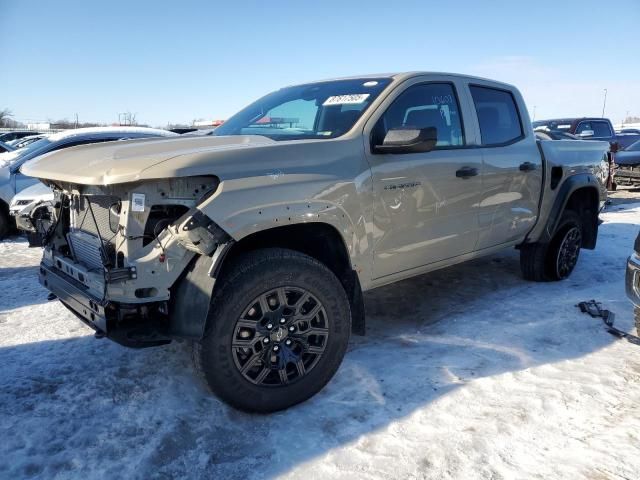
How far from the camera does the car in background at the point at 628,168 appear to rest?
531 inches

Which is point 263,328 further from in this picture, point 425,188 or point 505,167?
point 505,167

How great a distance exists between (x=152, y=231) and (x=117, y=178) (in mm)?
340

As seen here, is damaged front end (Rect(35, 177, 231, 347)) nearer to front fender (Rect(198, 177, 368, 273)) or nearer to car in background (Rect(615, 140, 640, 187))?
front fender (Rect(198, 177, 368, 273))

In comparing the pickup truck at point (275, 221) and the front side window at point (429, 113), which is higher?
the front side window at point (429, 113)

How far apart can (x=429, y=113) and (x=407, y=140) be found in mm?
885

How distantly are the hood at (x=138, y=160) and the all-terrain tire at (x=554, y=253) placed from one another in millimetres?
3355

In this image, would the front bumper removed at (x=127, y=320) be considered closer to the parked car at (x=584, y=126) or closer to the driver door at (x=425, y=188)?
the driver door at (x=425, y=188)

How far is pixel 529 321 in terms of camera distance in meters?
4.30

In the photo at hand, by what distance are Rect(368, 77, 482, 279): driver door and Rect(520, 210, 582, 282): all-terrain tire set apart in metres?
1.43

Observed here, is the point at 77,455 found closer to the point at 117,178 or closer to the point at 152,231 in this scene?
the point at 152,231

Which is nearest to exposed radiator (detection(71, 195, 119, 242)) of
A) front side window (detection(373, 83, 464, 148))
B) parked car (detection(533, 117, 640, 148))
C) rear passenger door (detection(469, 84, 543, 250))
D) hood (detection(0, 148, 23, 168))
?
front side window (detection(373, 83, 464, 148))

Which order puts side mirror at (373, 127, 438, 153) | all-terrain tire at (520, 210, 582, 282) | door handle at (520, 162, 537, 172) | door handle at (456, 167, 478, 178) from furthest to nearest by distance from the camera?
1. all-terrain tire at (520, 210, 582, 282)
2. door handle at (520, 162, 537, 172)
3. door handle at (456, 167, 478, 178)
4. side mirror at (373, 127, 438, 153)

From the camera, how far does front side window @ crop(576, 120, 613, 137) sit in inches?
545

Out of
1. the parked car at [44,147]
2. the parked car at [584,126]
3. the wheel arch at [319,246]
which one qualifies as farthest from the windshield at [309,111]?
the parked car at [584,126]
